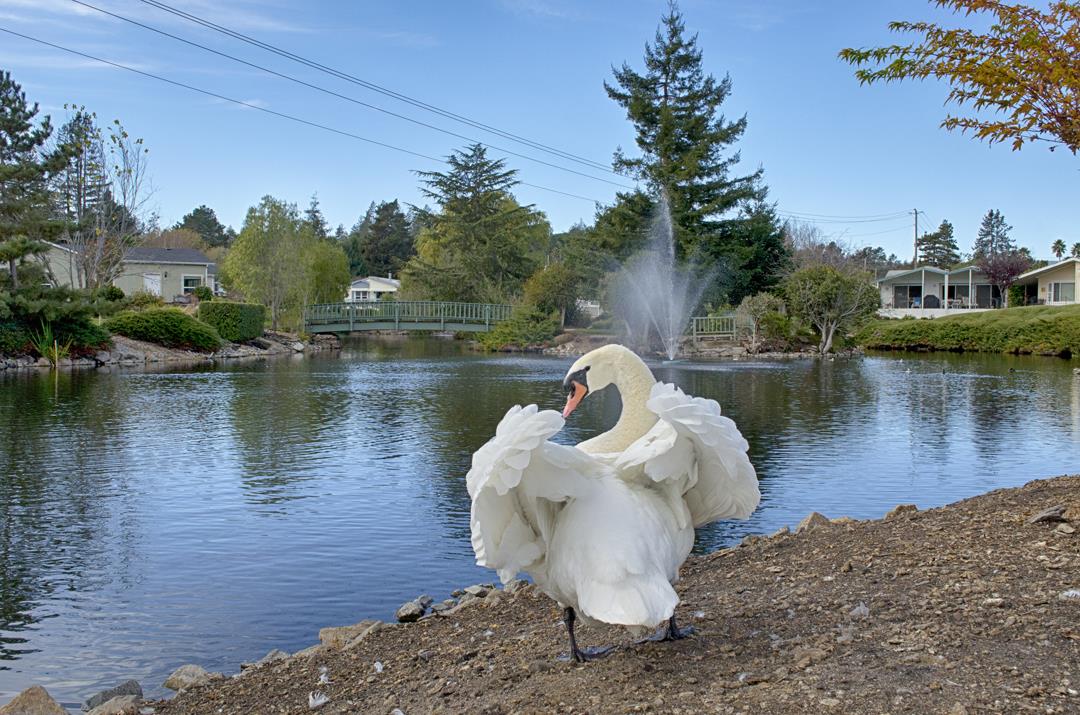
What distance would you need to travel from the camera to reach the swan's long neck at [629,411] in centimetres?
534

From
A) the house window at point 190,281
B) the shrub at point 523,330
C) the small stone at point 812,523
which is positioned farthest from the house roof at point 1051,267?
the small stone at point 812,523

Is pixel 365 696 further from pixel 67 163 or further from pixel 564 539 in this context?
pixel 67 163

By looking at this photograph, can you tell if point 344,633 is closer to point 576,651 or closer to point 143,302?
point 576,651

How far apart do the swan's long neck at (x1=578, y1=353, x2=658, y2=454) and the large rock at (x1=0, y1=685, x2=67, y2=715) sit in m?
3.43

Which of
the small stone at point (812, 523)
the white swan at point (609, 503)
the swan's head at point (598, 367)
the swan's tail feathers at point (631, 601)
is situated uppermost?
the swan's head at point (598, 367)

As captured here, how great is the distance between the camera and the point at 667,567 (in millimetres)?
4418

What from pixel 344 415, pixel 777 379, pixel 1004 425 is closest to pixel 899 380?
pixel 777 379

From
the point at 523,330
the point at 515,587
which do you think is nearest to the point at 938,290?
the point at 523,330

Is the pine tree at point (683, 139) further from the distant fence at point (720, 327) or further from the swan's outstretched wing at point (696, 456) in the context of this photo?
the swan's outstretched wing at point (696, 456)

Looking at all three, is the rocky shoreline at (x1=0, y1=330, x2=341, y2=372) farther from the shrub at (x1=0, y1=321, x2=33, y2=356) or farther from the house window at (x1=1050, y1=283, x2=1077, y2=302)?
the house window at (x1=1050, y1=283, x2=1077, y2=302)

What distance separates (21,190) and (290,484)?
90.9 ft

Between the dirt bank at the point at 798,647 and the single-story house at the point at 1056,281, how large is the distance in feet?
217

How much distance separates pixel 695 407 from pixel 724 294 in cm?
5197

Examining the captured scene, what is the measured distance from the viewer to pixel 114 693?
6012 millimetres
